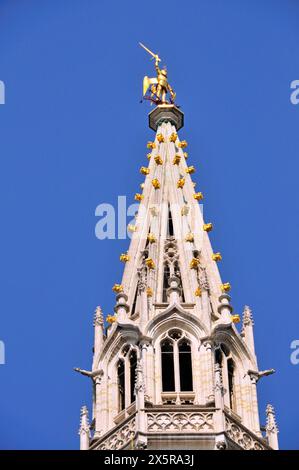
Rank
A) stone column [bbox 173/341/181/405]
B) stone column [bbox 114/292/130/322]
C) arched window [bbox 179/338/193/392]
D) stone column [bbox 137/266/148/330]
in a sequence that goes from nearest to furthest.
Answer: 1. stone column [bbox 173/341/181/405]
2. arched window [bbox 179/338/193/392]
3. stone column [bbox 137/266/148/330]
4. stone column [bbox 114/292/130/322]

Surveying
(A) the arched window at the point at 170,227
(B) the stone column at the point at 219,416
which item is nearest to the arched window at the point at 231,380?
(B) the stone column at the point at 219,416

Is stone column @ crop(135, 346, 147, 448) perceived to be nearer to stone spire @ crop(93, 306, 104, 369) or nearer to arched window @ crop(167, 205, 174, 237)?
stone spire @ crop(93, 306, 104, 369)

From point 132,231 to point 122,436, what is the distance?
14.1 m

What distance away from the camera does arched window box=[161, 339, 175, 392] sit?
80800 millimetres

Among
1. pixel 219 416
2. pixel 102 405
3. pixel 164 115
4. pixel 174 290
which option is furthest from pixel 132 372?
pixel 164 115

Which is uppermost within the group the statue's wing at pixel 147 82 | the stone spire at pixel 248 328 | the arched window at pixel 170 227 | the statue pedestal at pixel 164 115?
the statue's wing at pixel 147 82

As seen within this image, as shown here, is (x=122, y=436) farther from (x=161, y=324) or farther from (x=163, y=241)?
(x=163, y=241)

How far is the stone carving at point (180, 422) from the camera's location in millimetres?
76625

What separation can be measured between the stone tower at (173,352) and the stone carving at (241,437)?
0.13 ft

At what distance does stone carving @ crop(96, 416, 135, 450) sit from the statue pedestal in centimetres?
2305

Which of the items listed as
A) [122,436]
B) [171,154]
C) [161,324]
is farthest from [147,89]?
[122,436]

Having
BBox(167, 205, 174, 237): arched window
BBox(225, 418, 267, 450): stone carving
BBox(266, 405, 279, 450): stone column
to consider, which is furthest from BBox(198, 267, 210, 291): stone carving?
BBox(225, 418, 267, 450): stone carving

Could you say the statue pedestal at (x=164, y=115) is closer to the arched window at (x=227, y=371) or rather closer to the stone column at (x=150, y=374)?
the arched window at (x=227, y=371)

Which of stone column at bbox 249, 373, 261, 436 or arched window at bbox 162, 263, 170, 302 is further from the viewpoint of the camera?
arched window at bbox 162, 263, 170, 302
